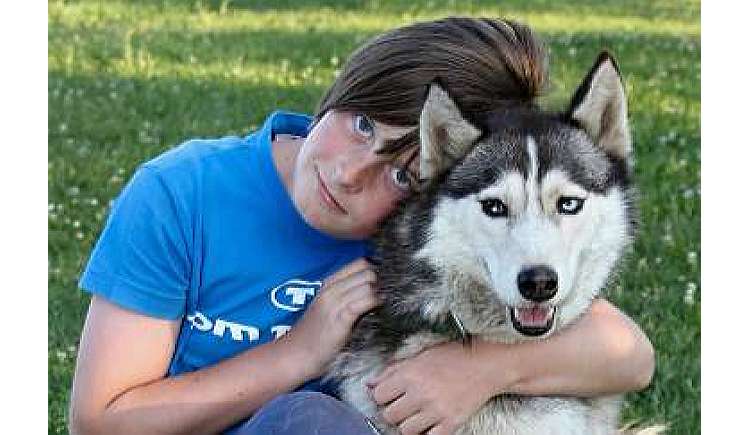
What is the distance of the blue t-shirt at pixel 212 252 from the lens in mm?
3617

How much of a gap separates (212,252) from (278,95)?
5.92 meters

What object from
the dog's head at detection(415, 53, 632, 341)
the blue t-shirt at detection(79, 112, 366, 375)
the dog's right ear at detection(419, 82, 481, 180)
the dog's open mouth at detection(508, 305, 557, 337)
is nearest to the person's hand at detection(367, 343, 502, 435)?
the dog's head at detection(415, 53, 632, 341)

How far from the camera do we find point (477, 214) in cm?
344

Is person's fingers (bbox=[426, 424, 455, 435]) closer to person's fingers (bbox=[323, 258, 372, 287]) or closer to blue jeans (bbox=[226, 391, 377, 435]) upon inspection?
blue jeans (bbox=[226, 391, 377, 435])

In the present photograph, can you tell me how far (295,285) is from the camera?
3.78 metres

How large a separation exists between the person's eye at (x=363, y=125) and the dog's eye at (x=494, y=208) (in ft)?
1.18

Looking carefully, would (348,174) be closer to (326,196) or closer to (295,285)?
(326,196)

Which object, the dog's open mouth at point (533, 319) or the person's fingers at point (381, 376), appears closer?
the dog's open mouth at point (533, 319)

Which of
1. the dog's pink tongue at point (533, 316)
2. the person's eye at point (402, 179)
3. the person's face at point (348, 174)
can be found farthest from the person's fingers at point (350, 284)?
the dog's pink tongue at point (533, 316)

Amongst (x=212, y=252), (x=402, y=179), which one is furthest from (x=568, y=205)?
(x=212, y=252)

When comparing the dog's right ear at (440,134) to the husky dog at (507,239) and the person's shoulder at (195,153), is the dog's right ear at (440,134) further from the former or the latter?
the person's shoulder at (195,153)

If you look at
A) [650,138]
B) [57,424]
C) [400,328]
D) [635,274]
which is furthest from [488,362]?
[650,138]
